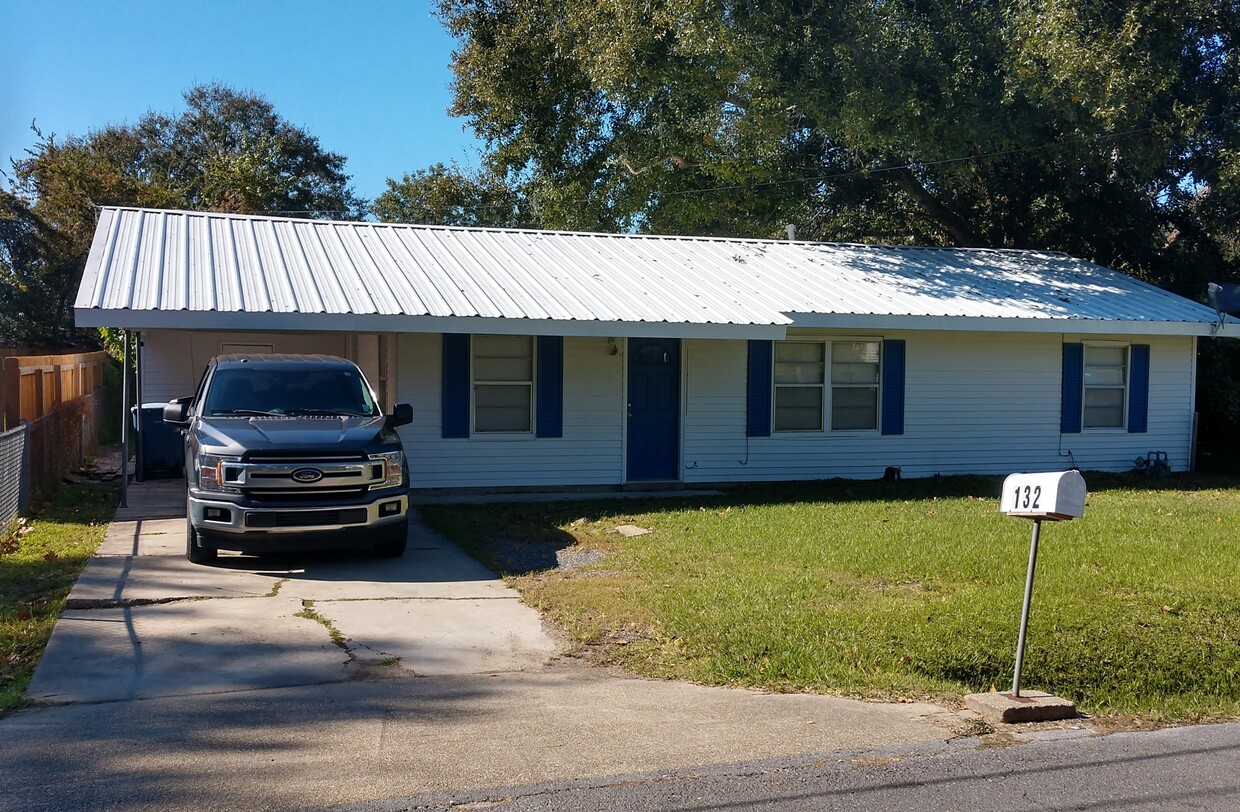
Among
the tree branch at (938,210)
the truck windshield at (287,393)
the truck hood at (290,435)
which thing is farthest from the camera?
the tree branch at (938,210)

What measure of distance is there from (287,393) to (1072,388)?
1275 cm

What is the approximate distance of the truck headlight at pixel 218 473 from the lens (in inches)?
371

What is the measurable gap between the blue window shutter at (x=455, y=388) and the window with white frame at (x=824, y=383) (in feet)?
15.6

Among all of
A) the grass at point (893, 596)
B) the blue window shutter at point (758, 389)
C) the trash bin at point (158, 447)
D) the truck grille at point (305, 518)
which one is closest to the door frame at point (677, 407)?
the blue window shutter at point (758, 389)

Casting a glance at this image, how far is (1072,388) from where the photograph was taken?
17609mm

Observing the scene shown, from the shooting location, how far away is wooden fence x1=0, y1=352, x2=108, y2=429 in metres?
12.4

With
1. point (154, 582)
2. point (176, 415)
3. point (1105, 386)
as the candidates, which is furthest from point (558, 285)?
point (1105, 386)

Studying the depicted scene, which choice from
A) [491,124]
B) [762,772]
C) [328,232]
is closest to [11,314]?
[491,124]

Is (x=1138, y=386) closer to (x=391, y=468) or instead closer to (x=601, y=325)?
(x=601, y=325)

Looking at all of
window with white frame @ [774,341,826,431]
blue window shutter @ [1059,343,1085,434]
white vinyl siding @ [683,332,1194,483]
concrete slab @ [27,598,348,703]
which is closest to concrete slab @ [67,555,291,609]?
concrete slab @ [27,598,348,703]

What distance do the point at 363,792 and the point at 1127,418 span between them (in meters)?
16.4

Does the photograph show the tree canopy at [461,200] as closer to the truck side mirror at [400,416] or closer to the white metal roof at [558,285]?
the white metal roof at [558,285]

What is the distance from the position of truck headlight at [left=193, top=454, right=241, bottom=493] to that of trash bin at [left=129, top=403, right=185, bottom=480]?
605 cm

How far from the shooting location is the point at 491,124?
83.4ft
